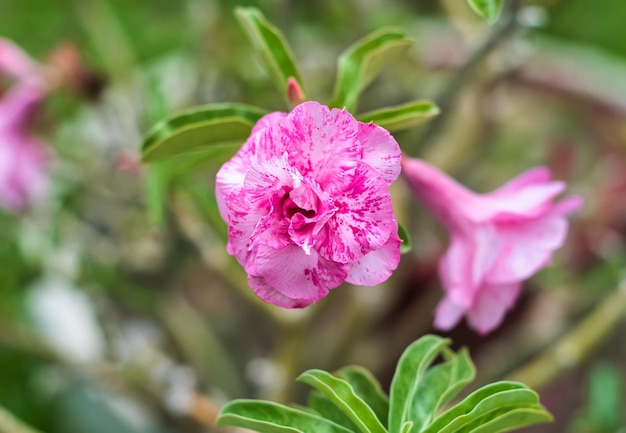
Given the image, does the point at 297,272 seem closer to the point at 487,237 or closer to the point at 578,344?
the point at 487,237

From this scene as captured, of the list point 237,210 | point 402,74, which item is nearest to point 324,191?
point 237,210

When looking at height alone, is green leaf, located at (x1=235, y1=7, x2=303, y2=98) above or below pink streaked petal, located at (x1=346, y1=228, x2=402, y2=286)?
above

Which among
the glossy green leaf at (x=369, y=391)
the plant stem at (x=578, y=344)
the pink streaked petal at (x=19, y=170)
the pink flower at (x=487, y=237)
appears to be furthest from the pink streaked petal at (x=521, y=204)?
the pink streaked petal at (x=19, y=170)

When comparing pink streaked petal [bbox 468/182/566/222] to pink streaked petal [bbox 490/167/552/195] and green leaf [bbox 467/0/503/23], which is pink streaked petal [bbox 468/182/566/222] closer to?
pink streaked petal [bbox 490/167/552/195]

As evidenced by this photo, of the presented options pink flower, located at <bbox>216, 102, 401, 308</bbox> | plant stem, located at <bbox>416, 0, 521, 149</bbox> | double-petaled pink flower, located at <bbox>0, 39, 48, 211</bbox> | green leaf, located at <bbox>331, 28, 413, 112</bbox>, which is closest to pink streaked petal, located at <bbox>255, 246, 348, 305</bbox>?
pink flower, located at <bbox>216, 102, 401, 308</bbox>

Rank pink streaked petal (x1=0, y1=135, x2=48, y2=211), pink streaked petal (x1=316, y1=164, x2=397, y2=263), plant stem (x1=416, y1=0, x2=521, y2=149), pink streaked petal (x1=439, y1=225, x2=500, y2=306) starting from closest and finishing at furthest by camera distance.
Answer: pink streaked petal (x1=316, y1=164, x2=397, y2=263)
pink streaked petal (x1=439, y1=225, x2=500, y2=306)
plant stem (x1=416, y1=0, x2=521, y2=149)
pink streaked petal (x1=0, y1=135, x2=48, y2=211)

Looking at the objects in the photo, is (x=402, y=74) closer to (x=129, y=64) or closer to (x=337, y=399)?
(x=129, y=64)

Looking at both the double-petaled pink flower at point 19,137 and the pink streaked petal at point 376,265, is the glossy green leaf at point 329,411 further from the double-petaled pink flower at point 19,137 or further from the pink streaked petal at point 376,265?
the double-petaled pink flower at point 19,137
